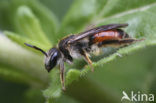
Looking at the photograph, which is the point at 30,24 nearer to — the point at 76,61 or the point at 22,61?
the point at 22,61

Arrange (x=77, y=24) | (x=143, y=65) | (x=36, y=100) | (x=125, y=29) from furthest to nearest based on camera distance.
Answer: (x=143, y=65) < (x=36, y=100) < (x=77, y=24) < (x=125, y=29)

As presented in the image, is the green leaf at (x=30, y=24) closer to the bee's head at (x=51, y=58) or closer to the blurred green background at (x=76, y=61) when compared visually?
the blurred green background at (x=76, y=61)

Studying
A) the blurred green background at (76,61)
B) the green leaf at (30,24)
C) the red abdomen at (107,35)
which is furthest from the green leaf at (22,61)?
the red abdomen at (107,35)

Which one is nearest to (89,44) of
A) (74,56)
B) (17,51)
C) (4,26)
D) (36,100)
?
(74,56)

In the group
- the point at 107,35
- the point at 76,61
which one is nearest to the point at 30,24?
the point at 76,61

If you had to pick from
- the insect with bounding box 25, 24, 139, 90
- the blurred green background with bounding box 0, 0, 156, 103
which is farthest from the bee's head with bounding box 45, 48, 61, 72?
the blurred green background with bounding box 0, 0, 156, 103

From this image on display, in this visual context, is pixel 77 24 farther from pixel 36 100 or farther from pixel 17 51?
pixel 36 100

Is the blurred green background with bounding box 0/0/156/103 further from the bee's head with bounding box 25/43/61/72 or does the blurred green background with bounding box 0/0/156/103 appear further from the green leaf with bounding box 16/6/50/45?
the bee's head with bounding box 25/43/61/72
